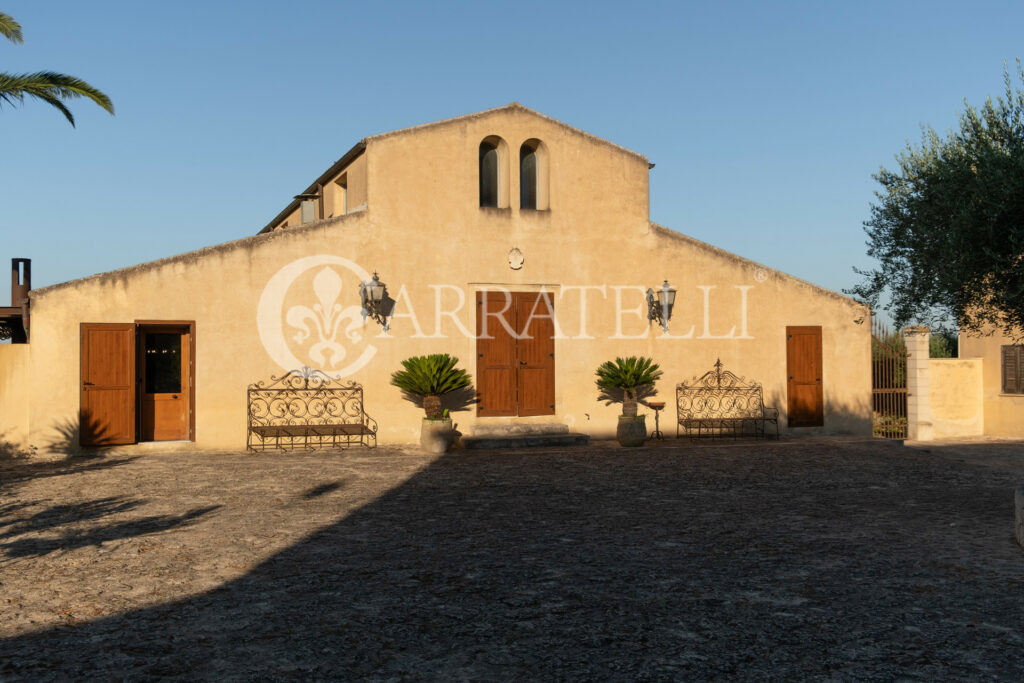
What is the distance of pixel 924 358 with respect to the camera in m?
17.6

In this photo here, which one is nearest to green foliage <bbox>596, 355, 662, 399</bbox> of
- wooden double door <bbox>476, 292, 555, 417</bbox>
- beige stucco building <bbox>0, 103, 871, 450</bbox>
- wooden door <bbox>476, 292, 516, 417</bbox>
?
beige stucco building <bbox>0, 103, 871, 450</bbox>

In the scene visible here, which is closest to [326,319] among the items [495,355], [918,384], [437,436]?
[437,436]

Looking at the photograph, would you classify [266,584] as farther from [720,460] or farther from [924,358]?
[924,358]

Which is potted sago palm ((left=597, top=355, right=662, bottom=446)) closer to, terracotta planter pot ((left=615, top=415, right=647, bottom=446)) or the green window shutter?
terracotta planter pot ((left=615, top=415, right=647, bottom=446))

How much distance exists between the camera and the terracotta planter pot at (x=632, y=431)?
1488 cm

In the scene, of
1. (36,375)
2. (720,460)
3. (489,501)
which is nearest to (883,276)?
(720,460)

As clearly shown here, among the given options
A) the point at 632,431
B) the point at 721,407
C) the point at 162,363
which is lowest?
the point at 632,431

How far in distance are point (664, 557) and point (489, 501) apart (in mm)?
2990

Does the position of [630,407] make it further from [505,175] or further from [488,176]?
[488,176]

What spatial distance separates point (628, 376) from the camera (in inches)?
595

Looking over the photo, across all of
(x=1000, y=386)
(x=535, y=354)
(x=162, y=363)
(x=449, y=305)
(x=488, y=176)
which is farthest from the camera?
(x=1000, y=386)

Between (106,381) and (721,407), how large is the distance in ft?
35.5

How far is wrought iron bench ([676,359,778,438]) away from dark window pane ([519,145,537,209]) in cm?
448

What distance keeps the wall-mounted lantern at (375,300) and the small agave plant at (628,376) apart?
403 centimetres
